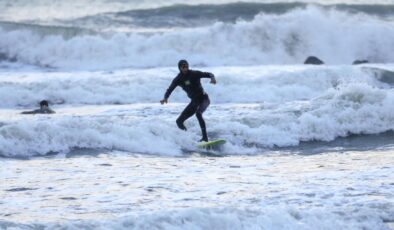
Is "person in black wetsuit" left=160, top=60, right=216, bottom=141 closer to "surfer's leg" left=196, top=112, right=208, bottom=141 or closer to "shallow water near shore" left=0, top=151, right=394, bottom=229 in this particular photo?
"surfer's leg" left=196, top=112, right=208, bottom=141

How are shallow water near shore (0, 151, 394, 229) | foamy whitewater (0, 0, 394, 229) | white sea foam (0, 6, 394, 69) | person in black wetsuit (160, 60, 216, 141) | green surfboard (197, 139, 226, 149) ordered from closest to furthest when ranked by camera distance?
shallow water near shore (0, 151, 394, 229), foamy whitewater (0, 0, 394, 229), person in black wetsuit (160, 60, 216, 141), green surfboard (197, 139, 226, 149), white sea foam (0, 6, 394, 69)

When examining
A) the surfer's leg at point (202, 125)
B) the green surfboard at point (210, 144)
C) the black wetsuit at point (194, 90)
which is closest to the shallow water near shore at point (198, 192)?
the green surfboard at point (210, 144)

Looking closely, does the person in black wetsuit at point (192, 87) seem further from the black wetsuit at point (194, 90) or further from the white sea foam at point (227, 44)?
the white sea foam at point (227, 44)

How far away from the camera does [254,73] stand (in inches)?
989

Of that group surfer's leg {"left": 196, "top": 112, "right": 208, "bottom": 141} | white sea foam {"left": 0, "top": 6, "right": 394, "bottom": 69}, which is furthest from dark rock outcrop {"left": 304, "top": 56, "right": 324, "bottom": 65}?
surfer's leg {"left": 196, "top": 112, "right": 208, "bottom": 141}

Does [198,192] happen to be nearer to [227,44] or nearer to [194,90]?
[194,90]

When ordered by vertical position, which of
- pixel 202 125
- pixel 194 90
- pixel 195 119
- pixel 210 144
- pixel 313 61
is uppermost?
pixel 194 90

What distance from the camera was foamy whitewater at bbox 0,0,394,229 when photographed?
985 cm

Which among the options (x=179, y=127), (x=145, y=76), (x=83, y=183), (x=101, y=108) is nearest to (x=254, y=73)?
(x=145, y=76)

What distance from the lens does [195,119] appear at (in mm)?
16734

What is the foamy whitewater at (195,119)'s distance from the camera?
9.85 m

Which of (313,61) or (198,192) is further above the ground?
(313,61)

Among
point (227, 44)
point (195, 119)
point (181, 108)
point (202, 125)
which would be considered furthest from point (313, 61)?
point (202, 125)

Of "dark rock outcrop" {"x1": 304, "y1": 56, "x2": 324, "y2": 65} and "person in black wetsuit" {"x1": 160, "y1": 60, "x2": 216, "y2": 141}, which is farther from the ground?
"person in black wetsuit" {"x1": 160, "y1": 60, "x2": 216, "y2": 141}
